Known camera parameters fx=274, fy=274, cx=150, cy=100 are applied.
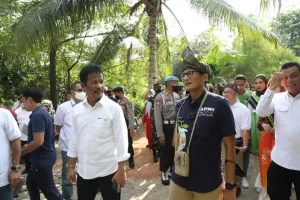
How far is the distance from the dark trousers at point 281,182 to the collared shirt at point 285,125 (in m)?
0.07

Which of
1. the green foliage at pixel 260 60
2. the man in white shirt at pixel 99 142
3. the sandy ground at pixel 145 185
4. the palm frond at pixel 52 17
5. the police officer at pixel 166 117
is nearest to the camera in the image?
the man in white shirt at pixel 99 142

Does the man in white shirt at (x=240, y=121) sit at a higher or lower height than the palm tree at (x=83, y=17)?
lower

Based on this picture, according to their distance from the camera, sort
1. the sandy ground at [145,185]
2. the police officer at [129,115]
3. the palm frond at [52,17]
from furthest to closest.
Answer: the palm frond at [52,17]
the police officer at [129,115]
the sandy ground at [145,185]

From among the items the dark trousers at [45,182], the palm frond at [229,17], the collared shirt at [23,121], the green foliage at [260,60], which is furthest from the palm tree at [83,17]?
the green foliage at [260,60]

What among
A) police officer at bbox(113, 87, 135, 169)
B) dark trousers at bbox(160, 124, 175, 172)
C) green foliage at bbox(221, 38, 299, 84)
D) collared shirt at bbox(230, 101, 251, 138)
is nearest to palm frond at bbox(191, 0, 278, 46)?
police officer at bbox(113, 87, 135, 169)

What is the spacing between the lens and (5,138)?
266cm

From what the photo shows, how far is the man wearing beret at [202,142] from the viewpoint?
2182 millimetres

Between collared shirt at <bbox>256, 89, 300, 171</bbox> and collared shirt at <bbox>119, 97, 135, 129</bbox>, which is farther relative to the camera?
collared shirt at <bbox>119, 97, 135, 129</bbox>

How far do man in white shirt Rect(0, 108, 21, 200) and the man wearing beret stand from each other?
1.58 metres

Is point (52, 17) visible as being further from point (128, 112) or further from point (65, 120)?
point (65, 120)

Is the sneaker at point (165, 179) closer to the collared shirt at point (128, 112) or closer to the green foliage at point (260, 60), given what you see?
the collared shirt at point (128, 112)

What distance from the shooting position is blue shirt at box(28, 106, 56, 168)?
126 inches

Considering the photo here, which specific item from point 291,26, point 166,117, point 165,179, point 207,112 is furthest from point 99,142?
point 291,26

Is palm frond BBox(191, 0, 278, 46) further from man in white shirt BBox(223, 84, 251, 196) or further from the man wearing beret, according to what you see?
the man wearing beret
